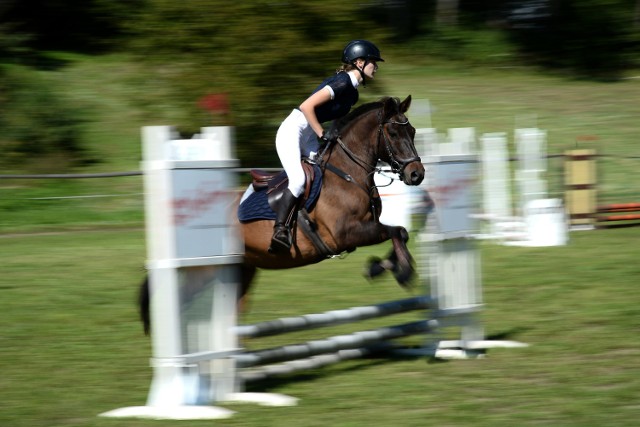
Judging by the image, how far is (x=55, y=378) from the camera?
6.44 meters

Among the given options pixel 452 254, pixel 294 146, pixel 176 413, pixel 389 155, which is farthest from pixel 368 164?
pixel 176 413

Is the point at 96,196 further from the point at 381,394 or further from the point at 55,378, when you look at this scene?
the point at 381,394

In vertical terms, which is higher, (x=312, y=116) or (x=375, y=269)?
(x=312, y=116)

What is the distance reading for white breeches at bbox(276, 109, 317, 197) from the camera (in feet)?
22.1

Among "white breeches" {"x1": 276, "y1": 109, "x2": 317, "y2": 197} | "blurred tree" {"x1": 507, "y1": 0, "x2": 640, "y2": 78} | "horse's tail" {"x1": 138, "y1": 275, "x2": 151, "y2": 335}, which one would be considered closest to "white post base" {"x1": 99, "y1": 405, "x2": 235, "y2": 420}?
"horse's tail" {"x1": 138, "y1": 275, "x2": 151, "y2": 335}

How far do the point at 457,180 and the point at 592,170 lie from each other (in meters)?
8.16

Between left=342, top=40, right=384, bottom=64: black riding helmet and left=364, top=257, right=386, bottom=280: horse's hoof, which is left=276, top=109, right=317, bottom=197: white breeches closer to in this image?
left=342, top=40, right=384, bottom=64: black riding helmet

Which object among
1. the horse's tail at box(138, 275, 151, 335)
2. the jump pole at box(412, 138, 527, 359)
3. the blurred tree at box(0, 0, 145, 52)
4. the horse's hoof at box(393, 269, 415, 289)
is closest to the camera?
the horse's hoof at box(393, 269, 415, 289)

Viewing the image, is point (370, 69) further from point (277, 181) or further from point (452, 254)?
point (452, 254)

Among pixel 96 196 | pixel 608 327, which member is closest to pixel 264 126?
pixel 96 196

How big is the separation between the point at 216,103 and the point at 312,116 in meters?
12.2

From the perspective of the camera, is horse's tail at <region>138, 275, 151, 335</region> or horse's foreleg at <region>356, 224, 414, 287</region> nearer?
horse's foreleg at <region>356, 224, 414, 287</region>

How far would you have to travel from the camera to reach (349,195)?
22.4 feet

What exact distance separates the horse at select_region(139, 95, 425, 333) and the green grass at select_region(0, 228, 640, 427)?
0.86m
